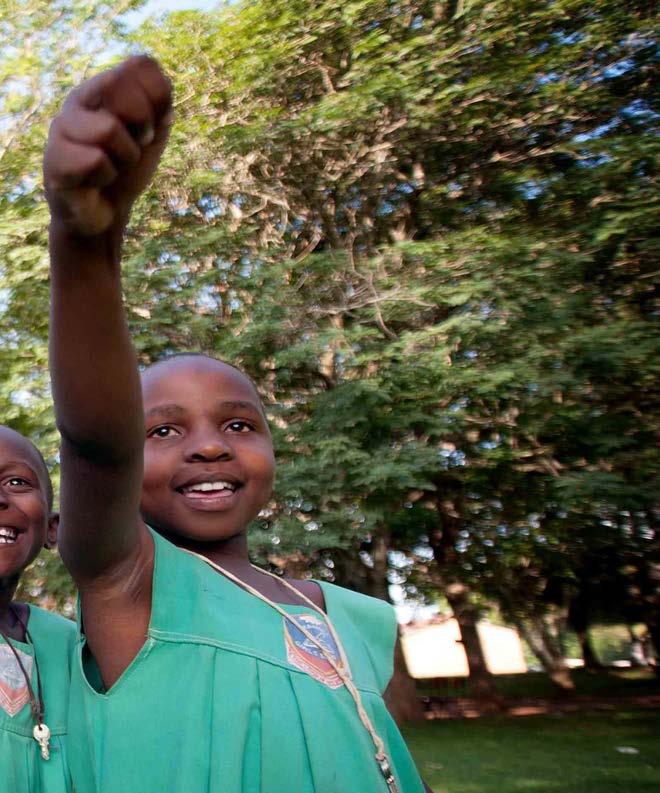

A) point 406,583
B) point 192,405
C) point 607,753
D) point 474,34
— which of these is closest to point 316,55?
point 474,34

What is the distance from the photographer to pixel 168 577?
1.33 metres

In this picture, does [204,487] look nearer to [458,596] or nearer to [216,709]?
[216,709]

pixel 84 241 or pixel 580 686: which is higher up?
pixel 84 241

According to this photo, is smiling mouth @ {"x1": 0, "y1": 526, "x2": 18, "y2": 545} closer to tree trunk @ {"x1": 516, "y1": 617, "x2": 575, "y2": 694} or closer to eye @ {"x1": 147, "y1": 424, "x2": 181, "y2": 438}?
eye @ {"x1": 147, "y1": 424, "x2": 181, "y2": 438}

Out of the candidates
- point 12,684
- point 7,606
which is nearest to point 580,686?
point 7,606

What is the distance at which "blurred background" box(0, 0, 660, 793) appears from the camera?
9.73m

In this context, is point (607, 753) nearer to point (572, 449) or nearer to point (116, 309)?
point (572, 449)

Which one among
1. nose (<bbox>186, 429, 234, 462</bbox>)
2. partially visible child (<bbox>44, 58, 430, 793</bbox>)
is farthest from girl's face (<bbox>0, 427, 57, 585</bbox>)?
nose (<bbox>186, 429, 234, 462</bbox>)

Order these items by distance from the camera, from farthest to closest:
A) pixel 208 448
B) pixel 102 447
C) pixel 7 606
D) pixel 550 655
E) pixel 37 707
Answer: pixel 550 655, pixel 7 606, pixel 37 707, pixel 208 448, pixel 102 447

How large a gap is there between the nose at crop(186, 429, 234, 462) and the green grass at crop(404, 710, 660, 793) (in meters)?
8.66

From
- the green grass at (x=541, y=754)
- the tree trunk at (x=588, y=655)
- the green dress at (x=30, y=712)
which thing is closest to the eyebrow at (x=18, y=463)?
the green dress at (x=30, y=712)

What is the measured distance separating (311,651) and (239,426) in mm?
405

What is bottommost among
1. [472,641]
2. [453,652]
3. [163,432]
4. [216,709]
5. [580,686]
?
[580,686]

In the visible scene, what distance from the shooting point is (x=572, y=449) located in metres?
10.7
